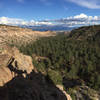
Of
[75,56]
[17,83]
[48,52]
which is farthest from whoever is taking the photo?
[48,52]

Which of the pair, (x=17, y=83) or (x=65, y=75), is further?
(x=65, y=75)

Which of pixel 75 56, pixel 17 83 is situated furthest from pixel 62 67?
pixel 17 83

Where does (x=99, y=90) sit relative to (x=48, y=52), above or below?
below

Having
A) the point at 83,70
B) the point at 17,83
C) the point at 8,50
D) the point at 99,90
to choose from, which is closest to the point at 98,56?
the point at 83,70

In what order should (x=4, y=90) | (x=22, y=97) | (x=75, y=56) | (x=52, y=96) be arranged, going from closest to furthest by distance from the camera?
(x=22, y=97), (x=4, y=90), (x=52, y=96), (x=75, y=56)

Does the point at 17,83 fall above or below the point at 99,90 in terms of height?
above

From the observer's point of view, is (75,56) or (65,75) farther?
(75,56)

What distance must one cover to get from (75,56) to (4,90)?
6442 cm

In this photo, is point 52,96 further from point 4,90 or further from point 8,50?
Answer: point 8,50

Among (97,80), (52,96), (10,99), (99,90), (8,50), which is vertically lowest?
(99,90)

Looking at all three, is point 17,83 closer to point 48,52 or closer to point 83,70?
point 83,70

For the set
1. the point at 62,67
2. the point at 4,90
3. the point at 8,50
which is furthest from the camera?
the point at 62,67

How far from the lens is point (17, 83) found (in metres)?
16.8

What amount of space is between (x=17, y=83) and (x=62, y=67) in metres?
50.2
